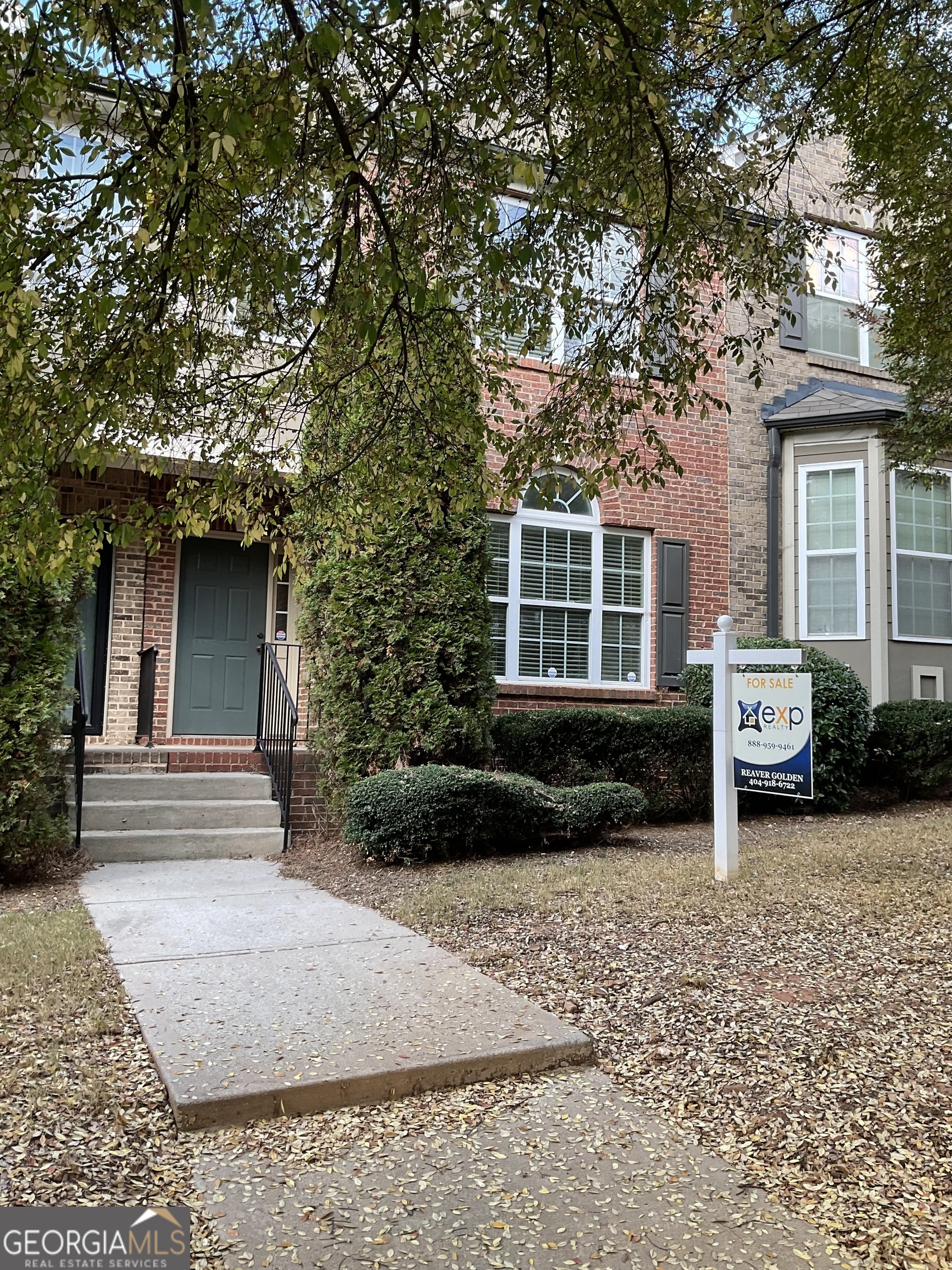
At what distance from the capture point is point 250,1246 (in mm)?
2498

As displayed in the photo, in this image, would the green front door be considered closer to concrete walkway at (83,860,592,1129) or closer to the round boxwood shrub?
concrete walkway at (83,860,592,1129)

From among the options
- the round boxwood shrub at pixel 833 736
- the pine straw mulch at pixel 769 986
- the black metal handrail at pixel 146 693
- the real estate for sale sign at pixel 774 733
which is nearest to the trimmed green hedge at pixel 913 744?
the round boxwood shrub at pixel 833 736

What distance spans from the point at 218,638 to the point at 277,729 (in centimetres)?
158

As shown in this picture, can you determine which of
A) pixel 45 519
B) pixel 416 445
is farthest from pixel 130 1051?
pixel 416 445

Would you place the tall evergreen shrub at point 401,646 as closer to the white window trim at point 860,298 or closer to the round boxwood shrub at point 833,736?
the round boxwood shrub at point 833,736

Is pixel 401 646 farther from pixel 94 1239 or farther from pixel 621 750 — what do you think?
pixel 94 1239

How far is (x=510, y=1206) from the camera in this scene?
2713mm

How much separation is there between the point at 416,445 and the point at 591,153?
1.71 m

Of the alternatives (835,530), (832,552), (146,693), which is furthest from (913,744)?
(146,693)

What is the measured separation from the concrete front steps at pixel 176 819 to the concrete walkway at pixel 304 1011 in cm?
174

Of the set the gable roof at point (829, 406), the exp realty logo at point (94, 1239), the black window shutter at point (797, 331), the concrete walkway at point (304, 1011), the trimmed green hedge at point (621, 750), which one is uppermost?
the black window shutter at point (797, 331)

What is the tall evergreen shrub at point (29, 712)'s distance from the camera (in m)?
6.41

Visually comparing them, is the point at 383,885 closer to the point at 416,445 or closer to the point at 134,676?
the point at 416,445

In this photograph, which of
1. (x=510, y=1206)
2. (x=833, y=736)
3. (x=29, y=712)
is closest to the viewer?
(x=510, y=1206)
